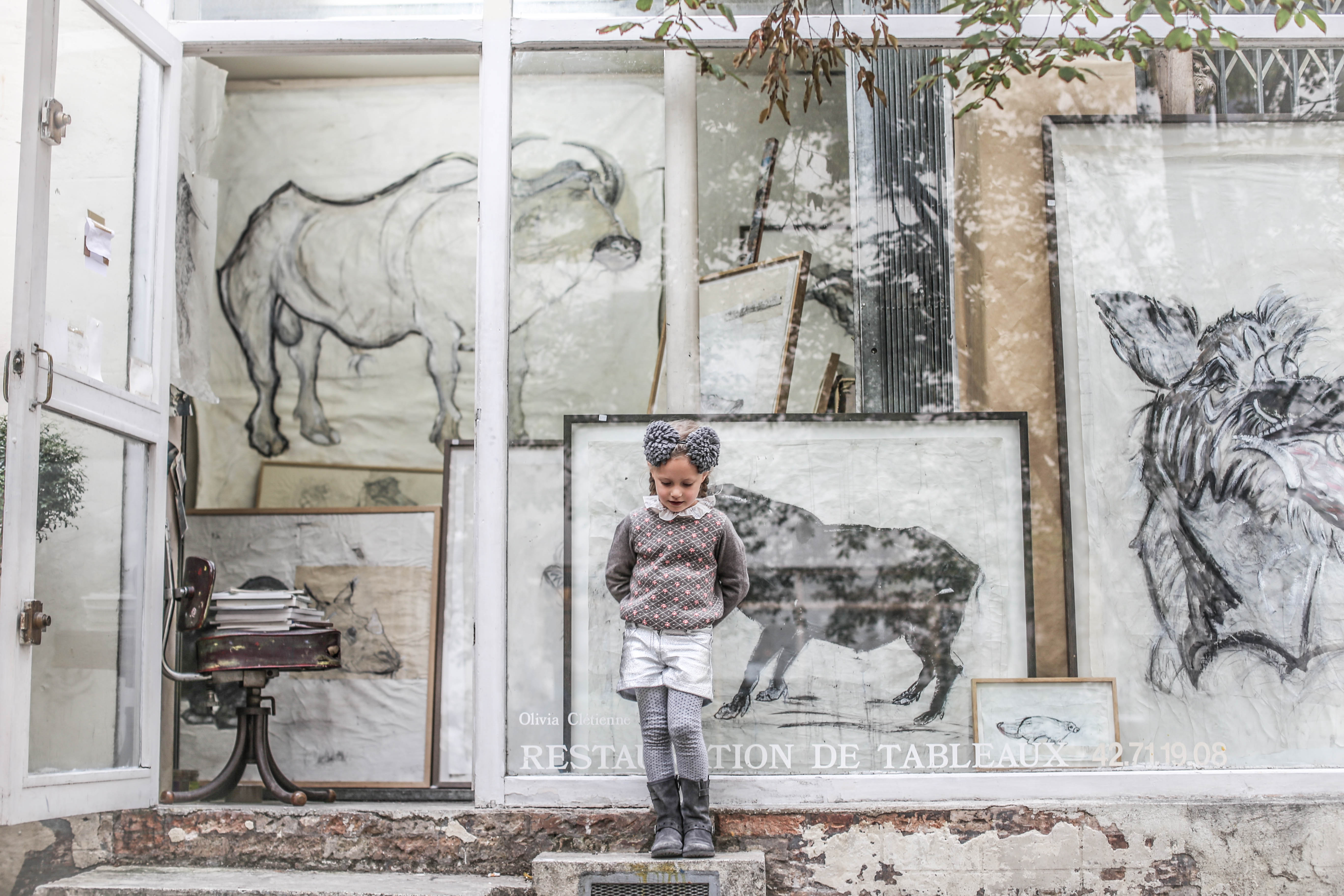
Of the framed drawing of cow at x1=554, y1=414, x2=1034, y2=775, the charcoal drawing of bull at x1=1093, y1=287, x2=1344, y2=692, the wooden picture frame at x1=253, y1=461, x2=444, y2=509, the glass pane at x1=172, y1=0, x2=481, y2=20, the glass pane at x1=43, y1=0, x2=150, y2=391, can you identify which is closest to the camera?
the glass pane at x1=43, y1=0, x2=150, y2=391

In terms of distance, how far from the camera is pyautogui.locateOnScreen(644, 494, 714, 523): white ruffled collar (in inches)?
157

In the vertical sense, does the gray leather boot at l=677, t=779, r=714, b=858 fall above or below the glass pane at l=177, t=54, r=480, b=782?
below

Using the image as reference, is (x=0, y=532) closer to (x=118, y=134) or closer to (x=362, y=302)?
(x=118, y=134)

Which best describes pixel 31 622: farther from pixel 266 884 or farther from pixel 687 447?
pixel 687 447

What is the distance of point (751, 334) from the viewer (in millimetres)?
4562

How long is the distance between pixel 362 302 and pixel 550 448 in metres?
2.07

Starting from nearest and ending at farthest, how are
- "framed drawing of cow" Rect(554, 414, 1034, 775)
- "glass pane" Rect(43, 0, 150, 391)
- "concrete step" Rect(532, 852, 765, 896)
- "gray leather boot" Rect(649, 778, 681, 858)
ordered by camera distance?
1. "concrete step" Rect(532, 852, 765, 896)
2. "gray leather boot" Rect(649, 778, 681, 858)
3. "glass pane" Rect(43, 0, 150, 391)
4. "framed drawing of cow" Rect(554, 414, 1034, 775)

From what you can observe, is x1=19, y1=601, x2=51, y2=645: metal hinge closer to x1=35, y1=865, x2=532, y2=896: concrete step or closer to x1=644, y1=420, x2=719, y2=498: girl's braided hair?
x1=35, y1=865, x2=532, y2=896: concrete step

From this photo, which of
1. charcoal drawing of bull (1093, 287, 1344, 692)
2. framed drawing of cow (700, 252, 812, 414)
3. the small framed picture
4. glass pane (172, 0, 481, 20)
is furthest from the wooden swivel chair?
charcoal drawing of bull (1093, 287, 1344, 692)

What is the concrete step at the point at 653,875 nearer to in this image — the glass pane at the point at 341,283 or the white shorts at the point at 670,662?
Answer: the white shorts at the point at 670,662

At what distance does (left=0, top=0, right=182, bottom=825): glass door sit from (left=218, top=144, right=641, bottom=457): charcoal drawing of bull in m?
1.37

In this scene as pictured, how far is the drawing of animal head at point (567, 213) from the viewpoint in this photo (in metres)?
4.58

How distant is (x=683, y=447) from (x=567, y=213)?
1.16 meters

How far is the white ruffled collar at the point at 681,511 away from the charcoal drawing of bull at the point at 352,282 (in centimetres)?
213
